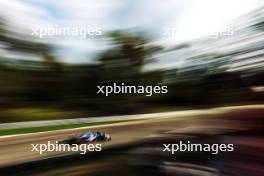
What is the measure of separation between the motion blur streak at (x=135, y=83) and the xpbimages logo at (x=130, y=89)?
0.05 ft

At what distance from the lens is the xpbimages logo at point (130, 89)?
290 cm

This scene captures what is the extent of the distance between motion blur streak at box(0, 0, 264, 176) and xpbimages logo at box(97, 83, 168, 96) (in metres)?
0.02

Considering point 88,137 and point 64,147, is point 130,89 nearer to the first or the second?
point 88,137

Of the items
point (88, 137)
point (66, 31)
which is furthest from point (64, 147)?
point (66, 31)

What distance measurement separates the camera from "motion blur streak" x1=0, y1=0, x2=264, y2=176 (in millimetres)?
2852

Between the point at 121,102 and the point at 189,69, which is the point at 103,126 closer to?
the point at 121,102

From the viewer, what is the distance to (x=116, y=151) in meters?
2.92

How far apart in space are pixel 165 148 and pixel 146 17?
658 millimetres

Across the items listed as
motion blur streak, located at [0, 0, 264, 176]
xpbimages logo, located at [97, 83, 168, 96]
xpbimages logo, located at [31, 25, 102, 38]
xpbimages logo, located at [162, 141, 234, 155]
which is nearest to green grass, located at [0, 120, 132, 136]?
motion blur streak, located at [0, 0, 264, 176]

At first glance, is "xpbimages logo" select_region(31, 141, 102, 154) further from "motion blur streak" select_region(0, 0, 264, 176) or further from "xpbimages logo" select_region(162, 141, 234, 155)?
"xpbimages logo" select_region(162, 141, 234, 155)

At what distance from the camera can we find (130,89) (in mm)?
2912

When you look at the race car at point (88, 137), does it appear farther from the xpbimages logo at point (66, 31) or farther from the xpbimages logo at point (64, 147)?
the xpbimages logo at point (66, 31)

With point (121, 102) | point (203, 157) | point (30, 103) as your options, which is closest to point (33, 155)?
point (30, 103)

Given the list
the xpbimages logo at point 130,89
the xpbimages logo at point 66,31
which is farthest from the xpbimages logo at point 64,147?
the xpbimages logo at point 66,31
